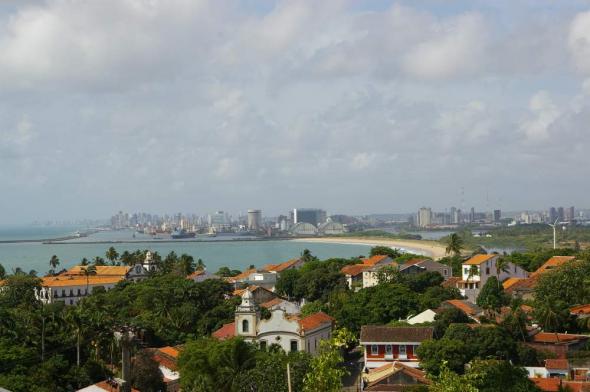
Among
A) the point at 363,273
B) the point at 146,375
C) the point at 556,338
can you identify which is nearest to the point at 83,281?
the point at 363,273

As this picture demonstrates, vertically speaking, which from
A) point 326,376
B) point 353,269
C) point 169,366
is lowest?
point 169,366

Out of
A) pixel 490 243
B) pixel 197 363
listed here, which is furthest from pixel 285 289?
pixel 490 243

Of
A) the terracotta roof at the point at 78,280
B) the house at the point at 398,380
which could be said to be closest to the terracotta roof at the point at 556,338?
the house at the point at 398,380

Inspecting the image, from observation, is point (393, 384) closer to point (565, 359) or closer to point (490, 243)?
point (565, 359)

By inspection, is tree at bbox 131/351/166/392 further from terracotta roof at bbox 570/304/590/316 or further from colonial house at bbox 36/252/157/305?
colonial house at bbox 36/252/157/305

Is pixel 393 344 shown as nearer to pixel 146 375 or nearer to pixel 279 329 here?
pixel 279 329
